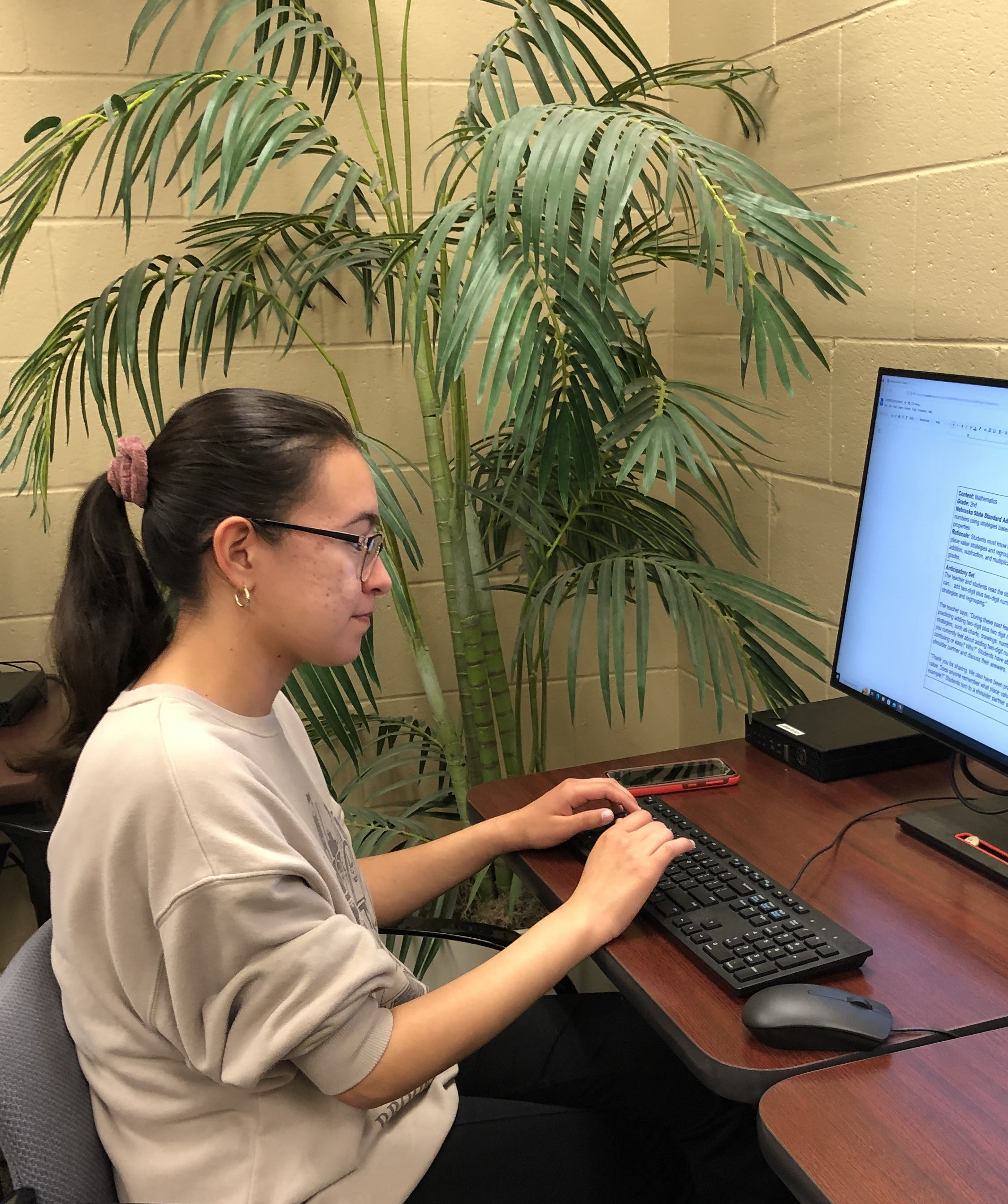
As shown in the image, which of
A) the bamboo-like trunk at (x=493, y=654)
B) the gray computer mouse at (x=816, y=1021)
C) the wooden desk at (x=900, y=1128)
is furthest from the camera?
the bamboo-like trunk at (x=493, y=654)

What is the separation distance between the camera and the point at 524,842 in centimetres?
121

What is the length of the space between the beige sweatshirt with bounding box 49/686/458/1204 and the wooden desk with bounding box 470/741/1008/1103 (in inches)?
9.3

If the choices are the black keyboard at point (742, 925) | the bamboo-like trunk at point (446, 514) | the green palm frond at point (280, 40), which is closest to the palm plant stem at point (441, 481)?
the bamboo-like trunk at point (446, 514)

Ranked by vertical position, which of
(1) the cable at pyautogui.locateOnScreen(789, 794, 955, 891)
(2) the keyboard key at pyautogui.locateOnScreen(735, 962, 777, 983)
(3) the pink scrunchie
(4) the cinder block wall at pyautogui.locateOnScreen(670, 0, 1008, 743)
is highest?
(4) the cinder block wall at pyautogui.locateOnScreen(670, 0, 1008, 743)

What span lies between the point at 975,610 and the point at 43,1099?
3.04ft

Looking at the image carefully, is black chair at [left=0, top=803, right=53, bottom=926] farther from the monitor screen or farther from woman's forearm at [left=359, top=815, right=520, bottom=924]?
the monitor screen

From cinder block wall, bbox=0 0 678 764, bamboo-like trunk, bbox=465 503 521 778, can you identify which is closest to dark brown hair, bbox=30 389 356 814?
bamboo-like trunk, bbox=465 503 521 778

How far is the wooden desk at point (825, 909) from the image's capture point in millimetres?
842

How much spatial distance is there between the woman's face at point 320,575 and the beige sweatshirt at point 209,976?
0.10 m

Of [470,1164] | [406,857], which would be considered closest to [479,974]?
[470,1164]

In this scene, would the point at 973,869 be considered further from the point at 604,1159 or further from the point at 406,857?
Result: the point at 406,857

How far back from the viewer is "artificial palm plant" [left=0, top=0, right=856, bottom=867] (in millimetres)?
1318

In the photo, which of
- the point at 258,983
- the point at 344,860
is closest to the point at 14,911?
the point at 344,860

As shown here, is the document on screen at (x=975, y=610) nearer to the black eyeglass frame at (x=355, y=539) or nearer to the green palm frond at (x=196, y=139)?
the black eyeglass frame at (x=355, y=539)
